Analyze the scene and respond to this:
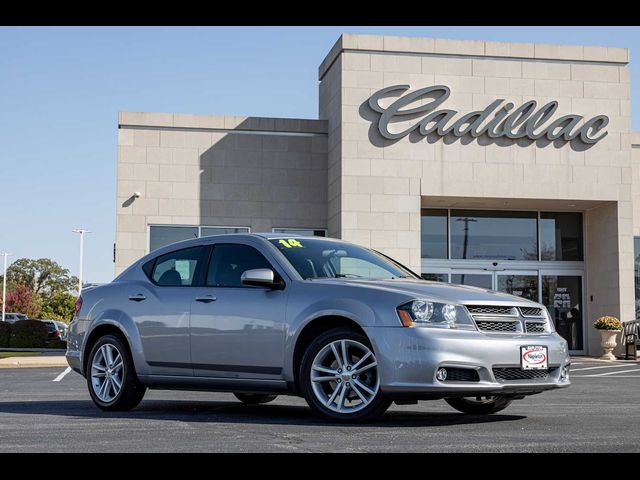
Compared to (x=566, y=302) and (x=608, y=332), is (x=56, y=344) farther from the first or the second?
(x=608, y=332)

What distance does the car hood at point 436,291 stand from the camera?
809 centimetres

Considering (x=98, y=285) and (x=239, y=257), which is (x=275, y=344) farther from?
(x=98, y=285)

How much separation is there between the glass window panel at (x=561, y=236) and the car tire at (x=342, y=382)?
2118cm

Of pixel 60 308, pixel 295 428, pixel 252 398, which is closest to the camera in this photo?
pixel 295 428

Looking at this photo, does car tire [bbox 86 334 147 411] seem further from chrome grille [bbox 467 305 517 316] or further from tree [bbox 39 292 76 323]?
tree [bbox 39 292 76 323]

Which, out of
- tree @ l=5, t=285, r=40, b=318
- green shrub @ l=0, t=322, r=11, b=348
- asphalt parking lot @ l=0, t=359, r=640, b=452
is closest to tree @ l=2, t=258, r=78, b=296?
tree @ l=5, t=285, r=40, b=318

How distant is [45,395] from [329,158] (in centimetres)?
1635

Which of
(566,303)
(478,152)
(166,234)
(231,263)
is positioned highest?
(478,152)

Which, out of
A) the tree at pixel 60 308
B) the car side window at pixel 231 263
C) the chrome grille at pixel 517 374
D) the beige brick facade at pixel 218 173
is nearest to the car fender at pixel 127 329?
the car side window at pixel 231 263

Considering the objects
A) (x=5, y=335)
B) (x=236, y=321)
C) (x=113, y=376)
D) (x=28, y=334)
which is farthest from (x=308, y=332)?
(x=5, y=335)

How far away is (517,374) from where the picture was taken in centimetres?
812

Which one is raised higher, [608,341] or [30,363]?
[608,341]

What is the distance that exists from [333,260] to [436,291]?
1293 millimetres

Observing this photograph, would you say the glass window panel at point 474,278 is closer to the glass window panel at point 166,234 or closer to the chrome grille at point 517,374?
the glass window panel at point 166,234
